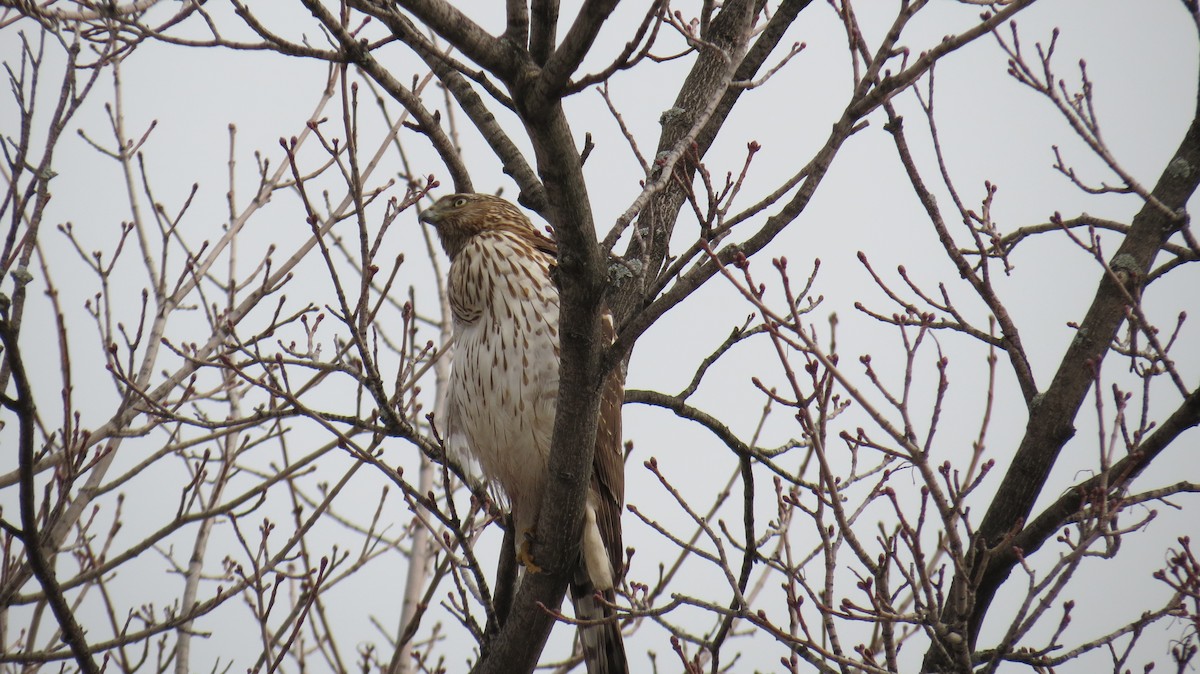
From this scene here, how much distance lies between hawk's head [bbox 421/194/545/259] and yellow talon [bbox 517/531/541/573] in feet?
5.80

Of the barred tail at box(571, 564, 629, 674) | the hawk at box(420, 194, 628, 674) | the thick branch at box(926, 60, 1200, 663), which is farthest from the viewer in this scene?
the barred tail at box(571, 564, 629, 674)

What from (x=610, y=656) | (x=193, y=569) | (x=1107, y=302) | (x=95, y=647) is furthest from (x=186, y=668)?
(x=1107, y=302)

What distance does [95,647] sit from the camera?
3.97 metres

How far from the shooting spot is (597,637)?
471 cm

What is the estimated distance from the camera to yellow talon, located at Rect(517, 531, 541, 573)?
3.85 metres

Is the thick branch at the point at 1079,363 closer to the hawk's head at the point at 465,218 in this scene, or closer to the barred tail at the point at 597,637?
the barred tail at the point at 597,637

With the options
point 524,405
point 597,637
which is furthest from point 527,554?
point 597,637

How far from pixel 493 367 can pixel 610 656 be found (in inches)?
53.9

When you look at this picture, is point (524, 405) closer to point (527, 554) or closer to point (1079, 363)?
point (527, 554)

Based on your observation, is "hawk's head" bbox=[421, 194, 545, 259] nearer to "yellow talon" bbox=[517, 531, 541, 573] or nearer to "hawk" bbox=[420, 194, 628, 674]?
"hawk" bbox=[420, 194, 628, 674]

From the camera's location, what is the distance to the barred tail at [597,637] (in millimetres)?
4691

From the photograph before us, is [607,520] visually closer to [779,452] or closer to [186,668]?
[779,452]

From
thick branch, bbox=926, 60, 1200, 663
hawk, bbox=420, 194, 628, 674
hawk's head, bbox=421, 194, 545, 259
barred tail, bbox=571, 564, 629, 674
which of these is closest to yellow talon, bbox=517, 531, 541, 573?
hawk, bbox=420, 194, 628, 674

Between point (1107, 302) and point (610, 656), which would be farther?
point (610, 656)
